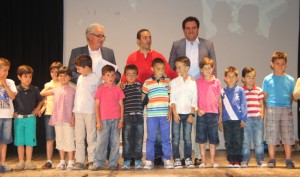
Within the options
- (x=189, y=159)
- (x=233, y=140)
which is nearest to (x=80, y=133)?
(x=189, y=159)

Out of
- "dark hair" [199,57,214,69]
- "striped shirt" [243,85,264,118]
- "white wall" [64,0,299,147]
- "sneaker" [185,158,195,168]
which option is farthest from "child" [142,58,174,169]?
"white wall" [64,0,299,147]

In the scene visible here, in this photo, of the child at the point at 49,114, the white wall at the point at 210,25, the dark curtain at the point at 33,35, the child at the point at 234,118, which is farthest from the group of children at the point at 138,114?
the white wall at the point at 210,25

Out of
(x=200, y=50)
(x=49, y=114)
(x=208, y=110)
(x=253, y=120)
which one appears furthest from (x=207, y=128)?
(x=49, y=114)

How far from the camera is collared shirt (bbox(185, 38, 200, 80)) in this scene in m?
5.56

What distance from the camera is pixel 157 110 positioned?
5133 millimetres

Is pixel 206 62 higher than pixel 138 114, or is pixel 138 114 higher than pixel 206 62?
pixel 206 62

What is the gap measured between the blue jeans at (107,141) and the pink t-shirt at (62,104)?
430 mm

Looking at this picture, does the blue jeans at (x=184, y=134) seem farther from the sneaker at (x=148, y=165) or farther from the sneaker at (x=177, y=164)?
the sneaker at (x=148, y=165)

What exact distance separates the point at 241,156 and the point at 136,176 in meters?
1.31

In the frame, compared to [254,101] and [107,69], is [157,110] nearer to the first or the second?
[107,69]

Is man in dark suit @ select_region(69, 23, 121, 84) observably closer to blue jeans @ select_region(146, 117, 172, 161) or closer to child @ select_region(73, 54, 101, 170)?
child @ select_region(73, 54, 101, 170)

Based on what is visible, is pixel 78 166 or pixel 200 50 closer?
pixel 78 166

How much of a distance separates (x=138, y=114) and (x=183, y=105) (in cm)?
50

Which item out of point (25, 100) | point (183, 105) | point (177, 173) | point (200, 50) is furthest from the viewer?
point (200, 50)
